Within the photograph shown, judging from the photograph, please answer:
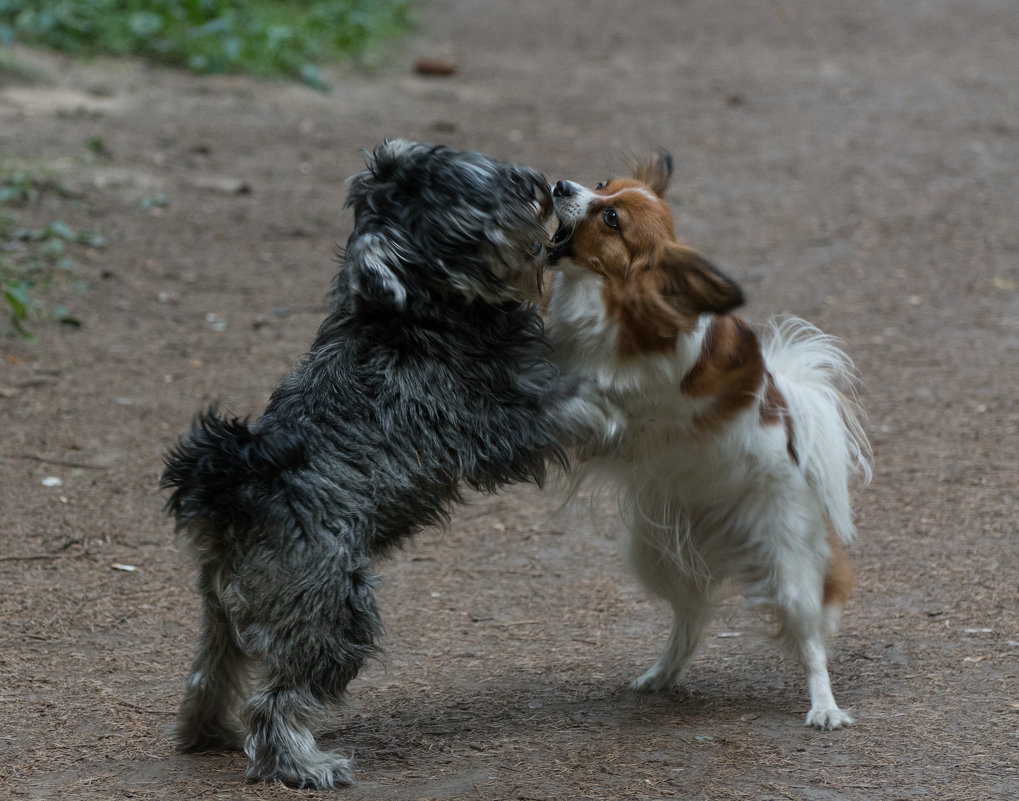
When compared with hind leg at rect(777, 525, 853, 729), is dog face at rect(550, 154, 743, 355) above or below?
above

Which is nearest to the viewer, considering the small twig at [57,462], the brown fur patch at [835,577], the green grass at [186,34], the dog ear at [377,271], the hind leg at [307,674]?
the hind leg at [307,674]

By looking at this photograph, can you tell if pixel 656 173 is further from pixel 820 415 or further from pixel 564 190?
pixel 820 415

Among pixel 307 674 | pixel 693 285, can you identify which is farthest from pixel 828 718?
pixel 307 674

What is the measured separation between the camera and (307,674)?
3799 mm

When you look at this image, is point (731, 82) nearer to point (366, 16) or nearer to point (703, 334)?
point (366, 16)

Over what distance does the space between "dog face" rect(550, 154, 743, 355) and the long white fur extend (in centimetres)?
6

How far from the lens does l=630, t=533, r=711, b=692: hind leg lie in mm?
4816

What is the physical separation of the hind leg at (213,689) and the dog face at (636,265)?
1652mm

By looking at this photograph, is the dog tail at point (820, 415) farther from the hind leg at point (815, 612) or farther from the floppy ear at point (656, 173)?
the floppy ear at point (656, 173)

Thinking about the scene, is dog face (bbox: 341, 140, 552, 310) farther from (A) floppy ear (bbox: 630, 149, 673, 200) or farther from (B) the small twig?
Result: (B) the small twig

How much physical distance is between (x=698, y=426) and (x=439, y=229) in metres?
1.20

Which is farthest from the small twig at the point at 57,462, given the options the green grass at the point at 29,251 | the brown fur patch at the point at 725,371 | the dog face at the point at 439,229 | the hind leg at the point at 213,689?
the brown fur patch at the point at 725,371

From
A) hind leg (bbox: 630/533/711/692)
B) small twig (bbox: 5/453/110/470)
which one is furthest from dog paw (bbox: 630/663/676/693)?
small twig (bbox: 5/453/110/470)

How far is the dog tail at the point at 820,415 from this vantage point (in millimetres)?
4590
